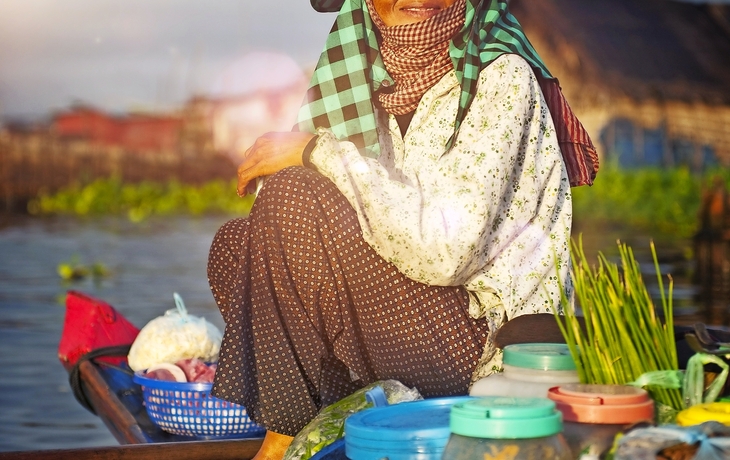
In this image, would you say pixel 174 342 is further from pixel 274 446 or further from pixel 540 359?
pixel 540 359

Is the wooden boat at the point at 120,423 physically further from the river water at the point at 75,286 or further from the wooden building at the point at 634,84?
the wooden building at the point at 634,84

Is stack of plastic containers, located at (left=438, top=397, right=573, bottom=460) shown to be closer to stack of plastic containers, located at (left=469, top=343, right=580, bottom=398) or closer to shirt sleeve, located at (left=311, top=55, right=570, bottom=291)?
stack of plastic containers, located at (left=469, top=343, right=580, bottom=398)

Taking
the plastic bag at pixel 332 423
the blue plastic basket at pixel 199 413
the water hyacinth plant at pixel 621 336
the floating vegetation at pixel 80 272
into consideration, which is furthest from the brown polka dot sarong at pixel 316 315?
the floating vegetation at pixel 80 272

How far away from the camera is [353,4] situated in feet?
7.36

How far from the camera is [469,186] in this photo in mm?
1848

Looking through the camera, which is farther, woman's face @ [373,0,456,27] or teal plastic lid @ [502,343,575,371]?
woman's face @ [373,0,456,27]

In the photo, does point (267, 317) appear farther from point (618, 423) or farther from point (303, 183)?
point (618, 423)

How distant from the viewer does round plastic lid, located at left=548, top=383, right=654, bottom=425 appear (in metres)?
1.27

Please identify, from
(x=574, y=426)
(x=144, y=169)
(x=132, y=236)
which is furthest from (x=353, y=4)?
(x=144, y=169)

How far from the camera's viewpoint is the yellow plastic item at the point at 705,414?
1.22m

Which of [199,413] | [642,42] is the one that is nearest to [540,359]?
[199,413]

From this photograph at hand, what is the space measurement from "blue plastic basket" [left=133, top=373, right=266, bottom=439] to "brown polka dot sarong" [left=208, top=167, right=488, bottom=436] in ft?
1.85

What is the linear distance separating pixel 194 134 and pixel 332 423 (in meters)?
16.0

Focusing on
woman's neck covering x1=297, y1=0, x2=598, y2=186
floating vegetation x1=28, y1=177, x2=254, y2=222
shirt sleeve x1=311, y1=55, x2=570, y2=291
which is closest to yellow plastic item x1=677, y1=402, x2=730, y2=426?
shirt sleeve x1=311, y1=55, x2=570, y2=291
